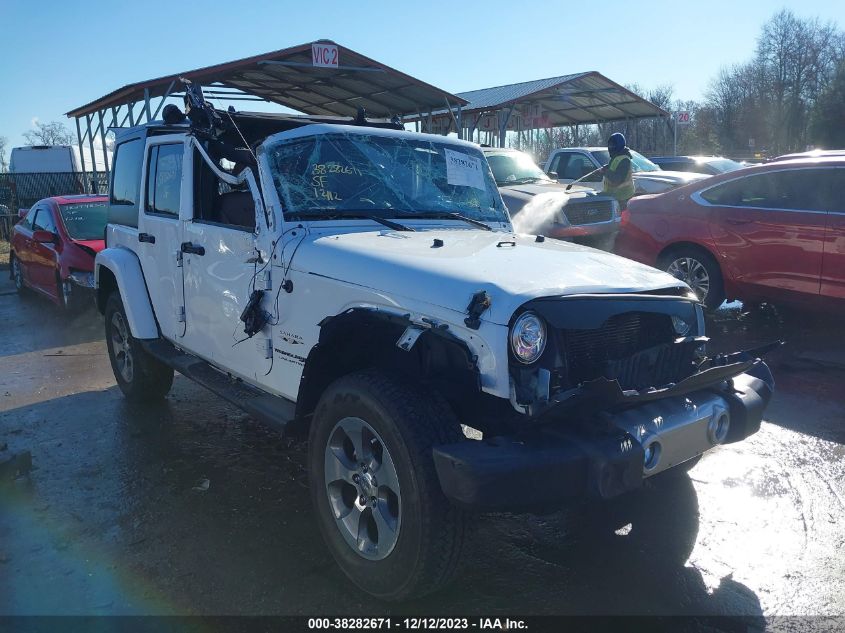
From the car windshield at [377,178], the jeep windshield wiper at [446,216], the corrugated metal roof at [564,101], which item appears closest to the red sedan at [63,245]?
the car windshield at [377,178]

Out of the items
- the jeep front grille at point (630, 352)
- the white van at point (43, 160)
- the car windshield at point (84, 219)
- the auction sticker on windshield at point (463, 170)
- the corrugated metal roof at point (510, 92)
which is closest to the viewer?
the jeep front grille at point (630, 352)

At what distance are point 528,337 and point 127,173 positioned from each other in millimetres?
4369

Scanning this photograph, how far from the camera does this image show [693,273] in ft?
25.7

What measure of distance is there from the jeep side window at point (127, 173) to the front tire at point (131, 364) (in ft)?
2.71

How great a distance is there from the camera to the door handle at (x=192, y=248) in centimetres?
448

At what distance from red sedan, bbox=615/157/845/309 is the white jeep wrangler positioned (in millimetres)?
3659

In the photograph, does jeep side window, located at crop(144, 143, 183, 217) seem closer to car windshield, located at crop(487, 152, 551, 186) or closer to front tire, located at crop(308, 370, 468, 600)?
front tire, located at crop(308, 370, 468, 600)

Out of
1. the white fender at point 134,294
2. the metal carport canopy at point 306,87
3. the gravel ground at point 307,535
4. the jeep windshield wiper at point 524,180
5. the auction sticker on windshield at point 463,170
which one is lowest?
the gravel ground at point 307,535

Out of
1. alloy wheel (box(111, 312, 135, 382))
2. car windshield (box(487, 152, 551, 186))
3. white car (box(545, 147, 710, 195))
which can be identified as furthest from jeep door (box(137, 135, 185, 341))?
white car (box(545, 147, 710, 195))

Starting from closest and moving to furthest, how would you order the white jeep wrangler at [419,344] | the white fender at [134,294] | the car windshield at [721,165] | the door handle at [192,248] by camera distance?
the white jeep wrangler at [419,344], the door handle at [192,248], the white fender at [134,294], the car windshield at [721,165]

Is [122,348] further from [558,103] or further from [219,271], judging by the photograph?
[558,103]

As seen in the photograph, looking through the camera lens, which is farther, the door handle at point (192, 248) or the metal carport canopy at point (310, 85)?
the metal carport canopy at point (310, 85)

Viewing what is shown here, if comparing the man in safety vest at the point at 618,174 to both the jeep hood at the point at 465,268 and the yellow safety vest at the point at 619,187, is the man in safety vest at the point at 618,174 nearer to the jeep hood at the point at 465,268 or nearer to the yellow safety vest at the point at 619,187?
the yellow safety vest at the point at 619,187

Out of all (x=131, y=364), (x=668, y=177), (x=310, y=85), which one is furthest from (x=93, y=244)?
(x=310, y=85)
